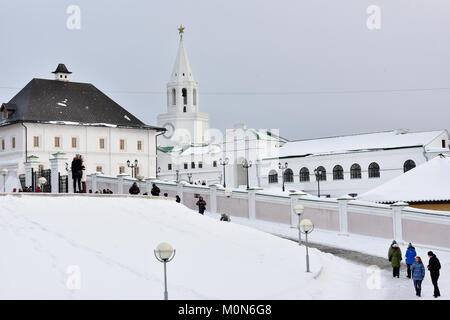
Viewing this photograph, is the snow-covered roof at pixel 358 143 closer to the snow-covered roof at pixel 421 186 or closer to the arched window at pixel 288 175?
the arched window at pixel 288 175

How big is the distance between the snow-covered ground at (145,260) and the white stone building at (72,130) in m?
30.6

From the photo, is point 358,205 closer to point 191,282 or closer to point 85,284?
point 191,282

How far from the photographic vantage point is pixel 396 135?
71188mm

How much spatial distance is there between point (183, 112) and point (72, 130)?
42.4 m

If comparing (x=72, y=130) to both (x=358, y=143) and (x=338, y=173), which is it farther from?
(x=358, y=143)

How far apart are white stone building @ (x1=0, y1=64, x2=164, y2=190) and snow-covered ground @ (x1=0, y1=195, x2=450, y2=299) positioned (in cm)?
3059

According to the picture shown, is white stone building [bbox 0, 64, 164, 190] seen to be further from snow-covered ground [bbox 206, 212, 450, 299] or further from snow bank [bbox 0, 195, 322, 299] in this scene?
snow bank [bbox 0, 195, 322, 299]

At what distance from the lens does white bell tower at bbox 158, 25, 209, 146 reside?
100m

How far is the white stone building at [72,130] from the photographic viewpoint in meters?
61.3

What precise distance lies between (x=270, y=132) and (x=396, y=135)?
16651mm

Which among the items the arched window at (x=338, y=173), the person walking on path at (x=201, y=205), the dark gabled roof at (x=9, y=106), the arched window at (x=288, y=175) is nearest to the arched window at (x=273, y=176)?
the arched window at (x=288, y=175)

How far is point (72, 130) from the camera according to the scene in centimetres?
6359

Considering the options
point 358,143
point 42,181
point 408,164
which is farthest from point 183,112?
point 42,181

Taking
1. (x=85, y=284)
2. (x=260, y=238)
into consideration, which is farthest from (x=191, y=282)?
(x=260, y=238)
